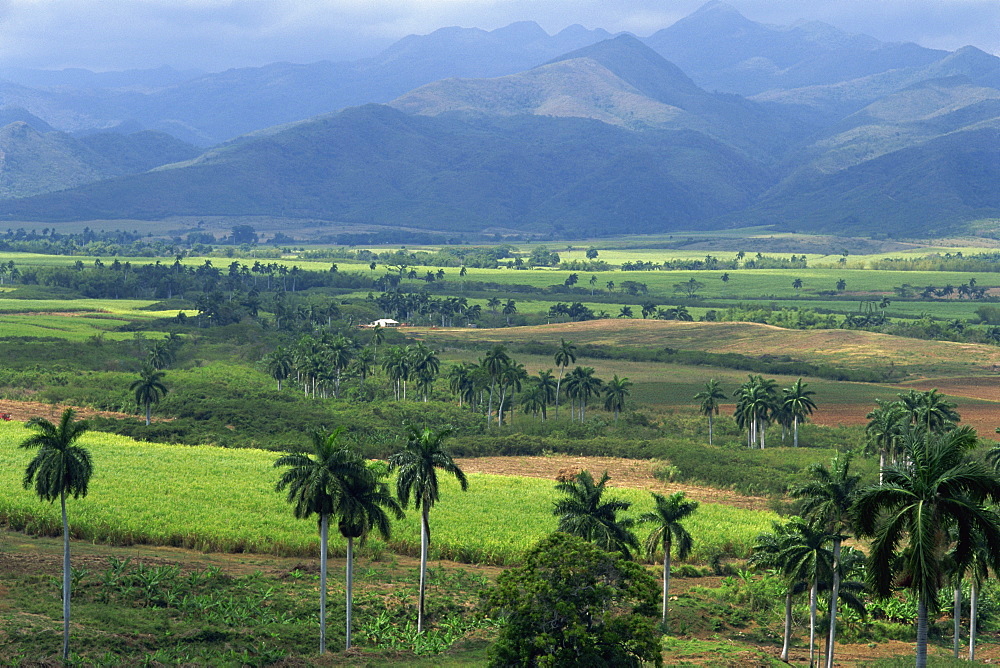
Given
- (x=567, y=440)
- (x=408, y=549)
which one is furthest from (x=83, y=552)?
(x=567, y=440)

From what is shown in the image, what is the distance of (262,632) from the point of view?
52.8 metres

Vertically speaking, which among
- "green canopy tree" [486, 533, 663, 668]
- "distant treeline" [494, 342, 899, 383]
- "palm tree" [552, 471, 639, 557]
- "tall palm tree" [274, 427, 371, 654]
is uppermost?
"distant treeline" [494, 342, 899, 383]

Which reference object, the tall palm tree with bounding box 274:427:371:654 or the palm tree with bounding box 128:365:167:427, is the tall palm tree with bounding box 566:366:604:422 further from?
the tall palm tree with bounding box 274:427:371:654

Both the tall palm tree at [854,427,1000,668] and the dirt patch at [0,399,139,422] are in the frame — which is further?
the dirt patch at [0,399,139,422]

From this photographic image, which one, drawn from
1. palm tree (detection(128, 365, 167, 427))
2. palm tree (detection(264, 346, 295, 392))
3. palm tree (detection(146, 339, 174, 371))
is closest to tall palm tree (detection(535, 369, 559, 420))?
palm tree (detection(264, 346, 295, 392))

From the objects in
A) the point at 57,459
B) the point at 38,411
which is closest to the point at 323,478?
the point at 57,459

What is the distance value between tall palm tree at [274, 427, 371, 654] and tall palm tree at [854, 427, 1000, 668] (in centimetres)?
2702

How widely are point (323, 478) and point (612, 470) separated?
57.5 meters

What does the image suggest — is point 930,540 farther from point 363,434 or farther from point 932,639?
point 363,434

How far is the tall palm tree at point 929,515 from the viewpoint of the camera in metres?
31.5

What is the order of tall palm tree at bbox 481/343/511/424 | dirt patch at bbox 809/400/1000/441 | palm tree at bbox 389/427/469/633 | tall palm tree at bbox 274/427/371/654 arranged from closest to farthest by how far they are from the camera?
tall palm tree at bbox 274/427/371/654 < palm tree at bbox 389/427/469/633 < dirt patch at bbox 809/400/1000/441 < tall palm tree at bbox 481/343/511/424

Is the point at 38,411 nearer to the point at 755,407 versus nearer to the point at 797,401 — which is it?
the point at 755,407

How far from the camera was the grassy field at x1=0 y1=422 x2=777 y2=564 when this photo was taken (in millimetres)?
68812

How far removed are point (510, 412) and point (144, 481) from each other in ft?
227
